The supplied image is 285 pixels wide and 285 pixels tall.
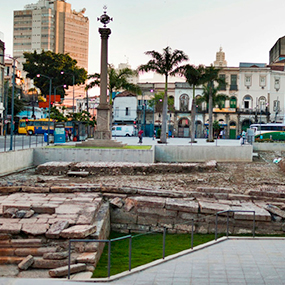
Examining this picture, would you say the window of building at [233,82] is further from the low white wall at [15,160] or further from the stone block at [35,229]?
the stone block at [35,229]

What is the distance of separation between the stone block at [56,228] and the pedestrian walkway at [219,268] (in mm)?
1678

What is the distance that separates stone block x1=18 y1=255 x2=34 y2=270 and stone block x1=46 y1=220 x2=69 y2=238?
29.8 inches

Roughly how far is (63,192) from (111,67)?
31.0 metres

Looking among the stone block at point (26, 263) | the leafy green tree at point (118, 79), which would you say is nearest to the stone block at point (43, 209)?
the stone block at point (26, 263)

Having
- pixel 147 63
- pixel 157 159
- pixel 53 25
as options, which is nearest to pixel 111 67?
pixel 147 63

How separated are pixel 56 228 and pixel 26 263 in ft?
3.94

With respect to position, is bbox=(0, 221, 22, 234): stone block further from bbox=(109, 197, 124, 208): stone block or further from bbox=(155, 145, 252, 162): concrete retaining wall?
bbox=(155, 145, 252, 162): concrete retaining wall

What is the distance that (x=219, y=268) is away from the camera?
26.2 ft

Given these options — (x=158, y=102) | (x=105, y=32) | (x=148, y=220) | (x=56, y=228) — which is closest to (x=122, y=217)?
(x=148, y=220)

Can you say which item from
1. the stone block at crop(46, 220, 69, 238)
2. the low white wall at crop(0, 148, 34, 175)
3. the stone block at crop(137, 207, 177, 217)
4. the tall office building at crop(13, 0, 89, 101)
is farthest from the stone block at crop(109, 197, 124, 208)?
the tall office building at crop(13, 0, 89, 101)

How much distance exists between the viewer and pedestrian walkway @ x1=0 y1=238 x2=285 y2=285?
7395mm

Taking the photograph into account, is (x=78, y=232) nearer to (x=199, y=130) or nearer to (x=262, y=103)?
(x=199, y=130)

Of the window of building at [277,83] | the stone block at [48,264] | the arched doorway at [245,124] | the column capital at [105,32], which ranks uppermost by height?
the window of building at [277,83]

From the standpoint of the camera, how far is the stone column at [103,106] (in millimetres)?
30797
